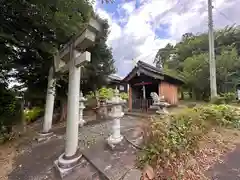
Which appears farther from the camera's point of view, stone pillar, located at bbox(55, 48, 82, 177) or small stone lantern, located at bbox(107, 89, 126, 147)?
small stone lantern, located at bbox(107, 89, 126, 147)

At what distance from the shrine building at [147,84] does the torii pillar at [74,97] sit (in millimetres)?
6327

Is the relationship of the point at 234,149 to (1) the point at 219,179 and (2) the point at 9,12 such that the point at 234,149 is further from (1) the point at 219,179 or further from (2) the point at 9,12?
(2) the point at 9,12

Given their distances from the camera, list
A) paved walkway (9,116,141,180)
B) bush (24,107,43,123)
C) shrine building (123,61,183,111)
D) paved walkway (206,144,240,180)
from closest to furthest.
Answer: paved walkway (206,144,240,180), paved walkway (9,116,141,180), shrine building (123,61,183,111), bush (24,107,43,123)

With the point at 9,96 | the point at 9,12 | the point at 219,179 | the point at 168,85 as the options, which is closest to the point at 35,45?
the point at 9,12

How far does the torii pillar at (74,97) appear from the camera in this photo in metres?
3.17

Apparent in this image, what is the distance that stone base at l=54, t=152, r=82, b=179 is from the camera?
3127mm

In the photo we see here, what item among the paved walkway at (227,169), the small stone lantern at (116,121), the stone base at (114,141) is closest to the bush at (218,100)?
the paved walkway at (227,169)

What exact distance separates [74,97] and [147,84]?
7060mm

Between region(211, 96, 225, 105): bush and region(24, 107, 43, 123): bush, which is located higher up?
region(211, 96, 225, 105): bush

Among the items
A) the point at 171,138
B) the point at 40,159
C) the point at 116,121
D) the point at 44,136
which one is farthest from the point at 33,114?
the point at 171,138

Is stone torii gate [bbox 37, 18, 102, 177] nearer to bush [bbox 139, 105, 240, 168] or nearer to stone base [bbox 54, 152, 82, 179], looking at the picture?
stone base [bbox 54, 152, 82, 179]

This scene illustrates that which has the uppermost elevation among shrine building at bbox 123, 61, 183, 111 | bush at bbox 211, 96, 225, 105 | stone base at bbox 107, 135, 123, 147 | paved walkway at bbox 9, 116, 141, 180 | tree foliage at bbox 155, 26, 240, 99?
tree foliage at bbox 155, 26, 240, 99

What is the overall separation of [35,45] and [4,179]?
3.63 metres

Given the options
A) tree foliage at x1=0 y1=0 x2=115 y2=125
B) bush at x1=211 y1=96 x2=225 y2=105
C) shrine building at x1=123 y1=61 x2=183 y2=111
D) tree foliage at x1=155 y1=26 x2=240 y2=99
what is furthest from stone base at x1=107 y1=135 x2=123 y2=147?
tree foliage at x1=155 y1=26 x2=240 y2=99
